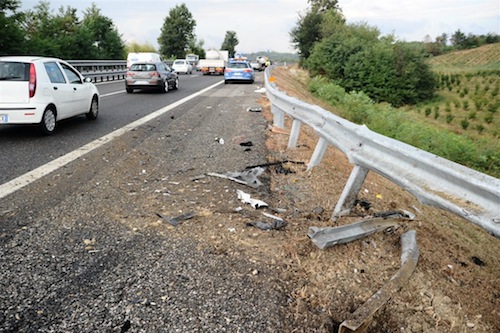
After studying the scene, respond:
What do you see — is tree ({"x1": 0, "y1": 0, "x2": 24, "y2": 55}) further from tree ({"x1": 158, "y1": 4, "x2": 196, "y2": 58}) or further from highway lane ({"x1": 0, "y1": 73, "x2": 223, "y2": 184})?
tree ({"x1": 158, "y1": 4, "x2": 196, "y2": 58})

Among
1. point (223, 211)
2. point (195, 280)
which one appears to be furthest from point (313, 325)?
point (223, 211)

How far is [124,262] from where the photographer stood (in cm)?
308

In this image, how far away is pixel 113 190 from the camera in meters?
4.74

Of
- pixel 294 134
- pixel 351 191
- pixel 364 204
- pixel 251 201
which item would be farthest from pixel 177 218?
pixel 294 134

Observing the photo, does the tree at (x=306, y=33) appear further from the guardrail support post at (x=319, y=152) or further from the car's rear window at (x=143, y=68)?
the guardrail support post at (x=319, y=152)

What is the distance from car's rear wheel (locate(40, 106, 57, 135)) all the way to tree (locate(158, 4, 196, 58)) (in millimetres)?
85558

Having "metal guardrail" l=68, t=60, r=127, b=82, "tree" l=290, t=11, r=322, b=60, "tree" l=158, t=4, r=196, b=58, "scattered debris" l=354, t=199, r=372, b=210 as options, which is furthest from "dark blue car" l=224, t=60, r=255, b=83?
"tree" l=158, t=4, r=196, b=58

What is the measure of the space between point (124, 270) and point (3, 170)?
11.6 feet

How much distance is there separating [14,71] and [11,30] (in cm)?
1933

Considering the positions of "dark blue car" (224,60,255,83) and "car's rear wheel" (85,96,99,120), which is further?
"dark blue car" (224,60,255,83)

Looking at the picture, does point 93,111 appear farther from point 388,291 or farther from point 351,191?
point 388,291

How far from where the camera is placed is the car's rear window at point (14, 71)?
7.65 metres

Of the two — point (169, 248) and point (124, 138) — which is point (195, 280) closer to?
point (169, 248)

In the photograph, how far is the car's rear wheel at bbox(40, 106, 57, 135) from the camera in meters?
7.77
